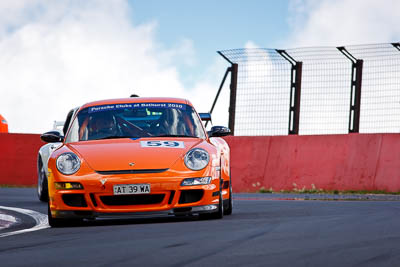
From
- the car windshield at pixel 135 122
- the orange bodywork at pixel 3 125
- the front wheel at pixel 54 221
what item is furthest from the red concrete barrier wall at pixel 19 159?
the front wheel at pixel 54 221

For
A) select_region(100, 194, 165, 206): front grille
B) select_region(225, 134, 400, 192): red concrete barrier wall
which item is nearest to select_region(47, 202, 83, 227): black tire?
select_region(100, 194, 165, 206): front grille

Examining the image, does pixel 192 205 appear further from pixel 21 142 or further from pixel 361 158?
pixel 21 142

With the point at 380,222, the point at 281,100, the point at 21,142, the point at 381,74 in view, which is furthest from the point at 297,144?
the point at 380,222

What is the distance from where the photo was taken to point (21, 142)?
20766 mm

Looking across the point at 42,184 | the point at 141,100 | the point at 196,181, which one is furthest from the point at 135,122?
the point at 42,184

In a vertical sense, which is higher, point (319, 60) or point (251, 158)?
point (319, 60)

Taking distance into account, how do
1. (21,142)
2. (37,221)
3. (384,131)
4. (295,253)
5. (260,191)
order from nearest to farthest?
(295,253), (37,221), (384,131), (260,191), (21,142)

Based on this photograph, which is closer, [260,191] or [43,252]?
[43,252]

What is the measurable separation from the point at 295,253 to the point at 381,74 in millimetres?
10612

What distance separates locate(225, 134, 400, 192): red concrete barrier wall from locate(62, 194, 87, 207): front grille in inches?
316

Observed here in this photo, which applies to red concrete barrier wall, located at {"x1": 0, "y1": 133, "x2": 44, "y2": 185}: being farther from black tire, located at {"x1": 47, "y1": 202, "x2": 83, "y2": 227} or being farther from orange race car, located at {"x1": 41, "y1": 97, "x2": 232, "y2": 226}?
A: black tire, located at {"x1": 47, "y1": 202, "x2": 83, "y2": 227}

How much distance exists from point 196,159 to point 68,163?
4.12ft

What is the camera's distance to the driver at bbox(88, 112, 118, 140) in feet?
33.4

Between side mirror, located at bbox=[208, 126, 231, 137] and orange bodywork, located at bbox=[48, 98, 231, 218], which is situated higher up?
side mirror, located at bbox=[208, 126, 231, 137]
